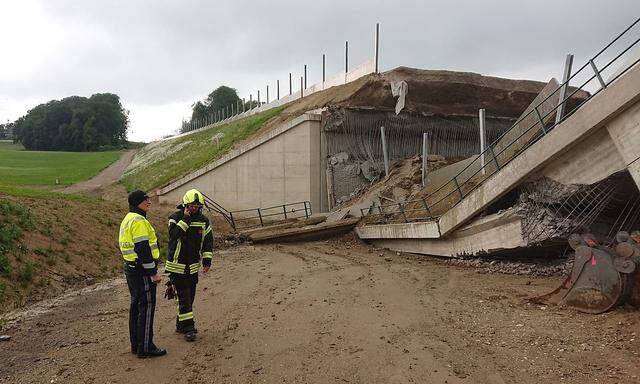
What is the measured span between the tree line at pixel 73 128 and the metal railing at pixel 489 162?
7461 cm

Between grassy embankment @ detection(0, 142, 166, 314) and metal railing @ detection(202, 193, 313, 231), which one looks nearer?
grassy embankment @ detection(0, 142, 166, 314)

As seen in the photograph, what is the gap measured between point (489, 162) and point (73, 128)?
275 feet

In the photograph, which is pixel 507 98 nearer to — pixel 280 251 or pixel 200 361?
pixel 280 251

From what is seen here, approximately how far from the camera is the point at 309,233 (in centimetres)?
1598

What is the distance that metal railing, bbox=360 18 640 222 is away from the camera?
314 inches

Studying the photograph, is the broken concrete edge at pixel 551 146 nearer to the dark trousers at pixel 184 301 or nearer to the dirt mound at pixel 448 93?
the dark trousers at pixel 184 301

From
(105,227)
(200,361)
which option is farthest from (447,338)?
(105,227)

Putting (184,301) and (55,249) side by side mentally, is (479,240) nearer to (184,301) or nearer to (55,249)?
(184,301)

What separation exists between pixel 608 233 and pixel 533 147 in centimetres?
215

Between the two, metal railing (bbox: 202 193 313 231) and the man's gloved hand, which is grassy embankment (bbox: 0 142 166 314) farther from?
metal railing (bbox: 202 193 313 231)

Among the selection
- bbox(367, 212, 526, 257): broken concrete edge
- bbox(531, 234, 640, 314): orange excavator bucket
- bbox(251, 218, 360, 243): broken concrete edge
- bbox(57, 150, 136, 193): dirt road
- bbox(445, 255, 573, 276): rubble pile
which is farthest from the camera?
bbox(57, 150, 136, 193): dirt road

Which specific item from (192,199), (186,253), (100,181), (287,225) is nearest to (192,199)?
(192,199)

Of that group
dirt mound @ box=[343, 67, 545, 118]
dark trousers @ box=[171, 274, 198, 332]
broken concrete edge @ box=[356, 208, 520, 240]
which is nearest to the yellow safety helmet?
dark trousers @ box=[171, 274, 198, 332]

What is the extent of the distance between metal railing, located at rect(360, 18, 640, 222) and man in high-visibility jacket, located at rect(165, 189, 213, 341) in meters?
Result: 6.44
